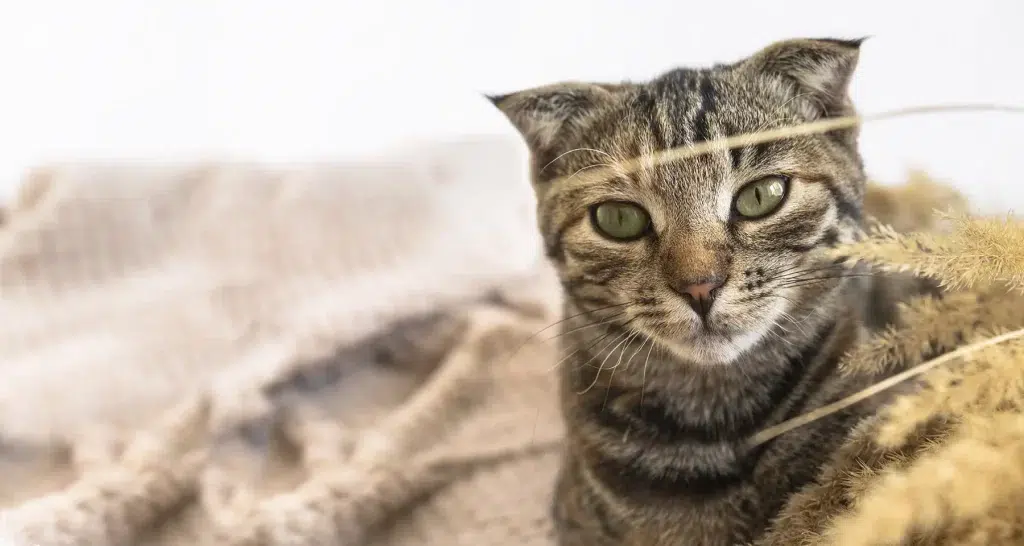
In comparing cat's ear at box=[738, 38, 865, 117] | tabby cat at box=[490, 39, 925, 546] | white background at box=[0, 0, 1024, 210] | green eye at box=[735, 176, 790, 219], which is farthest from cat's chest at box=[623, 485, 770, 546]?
white background at box=[0, 0, 1024, 210]

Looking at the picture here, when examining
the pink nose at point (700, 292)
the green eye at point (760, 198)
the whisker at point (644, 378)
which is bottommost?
the whisker at point (644, 378)

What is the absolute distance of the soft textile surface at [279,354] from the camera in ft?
3.00

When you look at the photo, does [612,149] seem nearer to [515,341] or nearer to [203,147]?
[515,341]

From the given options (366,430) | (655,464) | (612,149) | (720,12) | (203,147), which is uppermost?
(720,12)

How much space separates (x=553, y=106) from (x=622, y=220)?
0.12 meters

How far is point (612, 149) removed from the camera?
61 cm

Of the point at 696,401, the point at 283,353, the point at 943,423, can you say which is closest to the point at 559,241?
the point at 696,401

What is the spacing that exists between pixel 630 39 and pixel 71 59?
3.76 feet

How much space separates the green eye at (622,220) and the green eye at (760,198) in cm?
7

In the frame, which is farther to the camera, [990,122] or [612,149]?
[990,122]

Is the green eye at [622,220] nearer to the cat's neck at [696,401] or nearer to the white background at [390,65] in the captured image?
the cat's neck at [696,401]

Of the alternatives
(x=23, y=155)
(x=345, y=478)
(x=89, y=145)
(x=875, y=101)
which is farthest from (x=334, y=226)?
(x=875, y=101)

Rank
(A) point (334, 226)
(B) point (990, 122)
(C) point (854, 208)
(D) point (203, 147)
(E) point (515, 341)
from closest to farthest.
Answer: (C) point (854, 208) → (B) point (990, 122) → (E) point (515, 341) → (A) point (334, 226) → (D) point (203, 147)

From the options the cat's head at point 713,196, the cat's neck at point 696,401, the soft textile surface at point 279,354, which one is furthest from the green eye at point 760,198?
the soft textile surface at point 279,354
